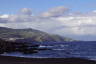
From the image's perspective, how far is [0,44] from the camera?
356 feet
